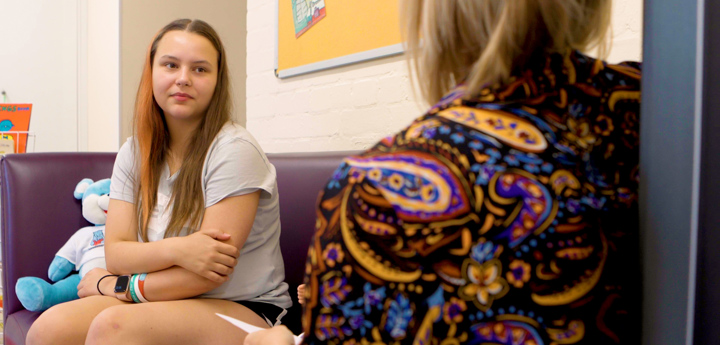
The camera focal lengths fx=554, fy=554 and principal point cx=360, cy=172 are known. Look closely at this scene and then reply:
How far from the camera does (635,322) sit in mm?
453

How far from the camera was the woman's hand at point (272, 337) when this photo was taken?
58 centimetres

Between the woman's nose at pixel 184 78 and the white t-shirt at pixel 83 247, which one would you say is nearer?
the woman's nose at pixel 184 78

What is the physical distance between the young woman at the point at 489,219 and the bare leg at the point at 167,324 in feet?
2.30

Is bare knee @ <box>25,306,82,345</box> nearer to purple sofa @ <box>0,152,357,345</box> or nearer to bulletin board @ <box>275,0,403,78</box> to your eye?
purple sofa @ <box>0,152,357,345</box>

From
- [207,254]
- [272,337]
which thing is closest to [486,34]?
[272,337]

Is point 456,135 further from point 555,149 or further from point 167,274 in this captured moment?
point 167,274

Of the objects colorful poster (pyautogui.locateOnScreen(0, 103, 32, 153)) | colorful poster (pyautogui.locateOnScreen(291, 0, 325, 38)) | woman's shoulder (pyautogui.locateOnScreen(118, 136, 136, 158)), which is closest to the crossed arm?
woman's shoulder (pyautogui.locateOnScreen(118, 136, 136, 158))

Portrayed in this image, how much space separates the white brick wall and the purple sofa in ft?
1.06

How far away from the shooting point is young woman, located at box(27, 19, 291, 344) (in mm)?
1103

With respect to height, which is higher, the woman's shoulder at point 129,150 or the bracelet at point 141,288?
the woman's shoulder at point 129,150

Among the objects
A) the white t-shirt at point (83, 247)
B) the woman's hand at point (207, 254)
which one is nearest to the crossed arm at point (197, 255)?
the woman's hand at point (207, 254)

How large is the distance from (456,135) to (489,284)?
0.12 meters

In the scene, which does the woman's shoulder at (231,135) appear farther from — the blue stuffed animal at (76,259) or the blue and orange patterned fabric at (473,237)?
the blue and orange patterned fabric at (473,237)

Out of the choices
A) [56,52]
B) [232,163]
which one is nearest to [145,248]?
[232,163]
